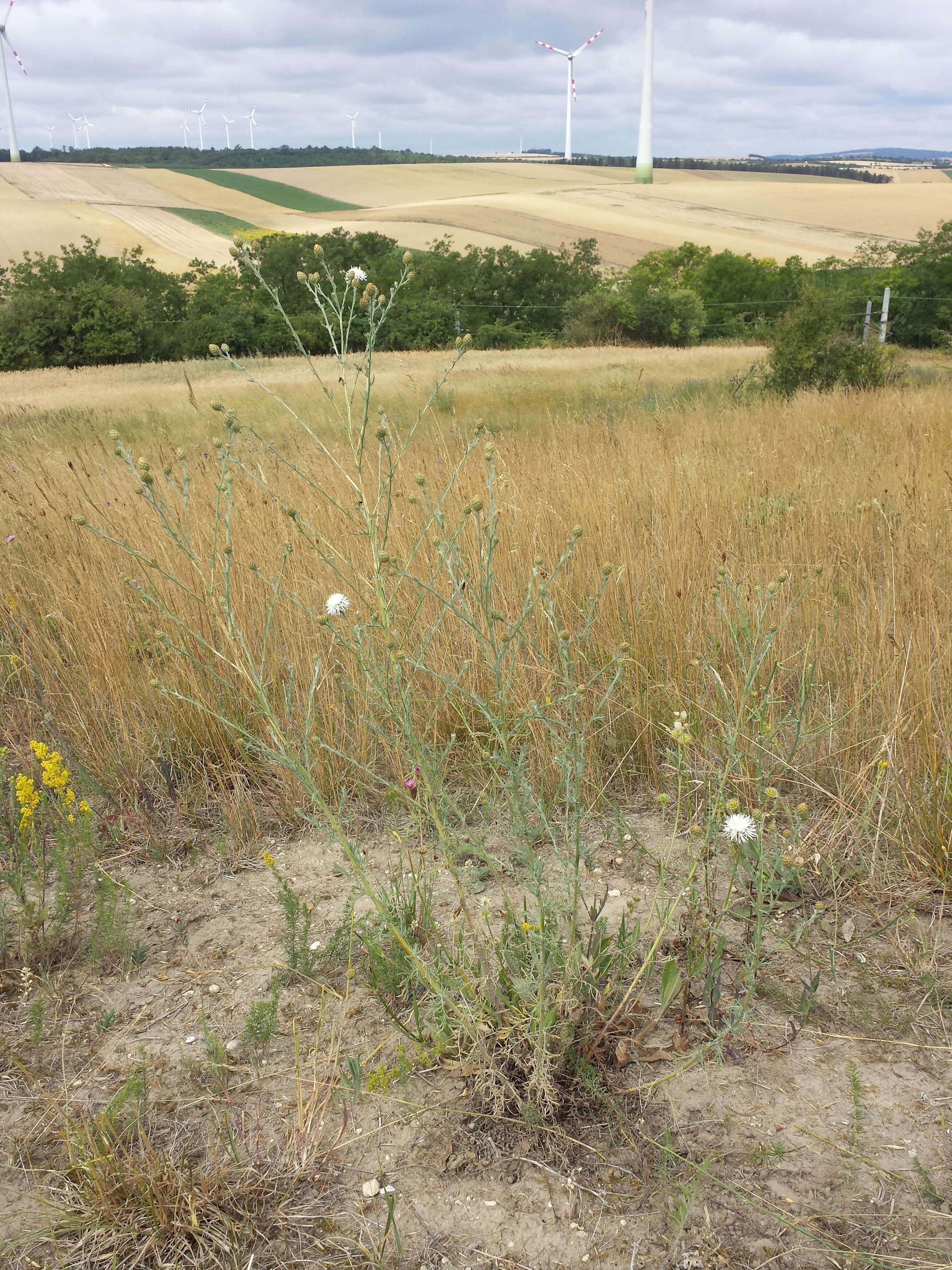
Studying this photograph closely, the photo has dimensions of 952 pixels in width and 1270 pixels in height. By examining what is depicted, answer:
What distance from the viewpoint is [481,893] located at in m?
2.34

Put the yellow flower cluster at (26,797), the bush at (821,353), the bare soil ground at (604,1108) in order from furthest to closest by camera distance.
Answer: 1. the bush at (821,353)
2. the yellow flower cluster at (26,797)
3. the bare soil ground at (604,1108)

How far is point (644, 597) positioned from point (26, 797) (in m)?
2.19

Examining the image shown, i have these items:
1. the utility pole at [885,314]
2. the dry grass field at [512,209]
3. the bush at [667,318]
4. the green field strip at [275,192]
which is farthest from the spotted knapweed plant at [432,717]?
the green field strip at [275,192]

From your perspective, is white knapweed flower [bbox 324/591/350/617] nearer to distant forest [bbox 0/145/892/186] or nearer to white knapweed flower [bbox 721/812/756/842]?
white knapweed flower [bbox 721/812/756/842]

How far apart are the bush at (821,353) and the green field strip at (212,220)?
154ft

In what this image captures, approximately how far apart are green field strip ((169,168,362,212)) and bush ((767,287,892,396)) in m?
56.9

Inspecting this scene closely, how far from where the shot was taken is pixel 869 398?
802 centimetres

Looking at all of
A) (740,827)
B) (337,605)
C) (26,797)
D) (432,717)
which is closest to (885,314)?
(432,717)

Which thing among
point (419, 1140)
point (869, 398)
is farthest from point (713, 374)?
point (419, 1140)

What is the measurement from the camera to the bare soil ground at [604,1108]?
147cm

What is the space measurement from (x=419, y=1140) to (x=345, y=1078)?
20cm

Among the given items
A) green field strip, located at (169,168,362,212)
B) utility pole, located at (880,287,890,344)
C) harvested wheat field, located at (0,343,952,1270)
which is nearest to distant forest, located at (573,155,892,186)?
green field strip, located at (169,168,362,212)

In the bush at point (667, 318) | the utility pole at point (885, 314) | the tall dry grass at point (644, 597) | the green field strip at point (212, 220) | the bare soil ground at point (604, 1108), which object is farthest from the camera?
the green field strip at point (212, 220)

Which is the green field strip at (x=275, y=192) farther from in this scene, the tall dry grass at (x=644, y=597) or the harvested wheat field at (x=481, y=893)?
the harvested wheat field at (x=481, y=893)
